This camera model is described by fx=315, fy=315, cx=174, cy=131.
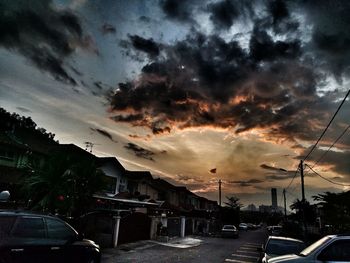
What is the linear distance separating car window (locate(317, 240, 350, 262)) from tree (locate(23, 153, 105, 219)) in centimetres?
1082

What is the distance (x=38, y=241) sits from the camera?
6992mm

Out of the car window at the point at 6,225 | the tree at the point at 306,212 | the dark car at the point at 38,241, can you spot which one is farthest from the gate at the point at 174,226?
the car window at the point at 6,225

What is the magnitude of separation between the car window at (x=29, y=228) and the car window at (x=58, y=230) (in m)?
0.21

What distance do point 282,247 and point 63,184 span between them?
31.0ft

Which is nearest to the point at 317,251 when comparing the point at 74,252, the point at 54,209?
the point at 74,252

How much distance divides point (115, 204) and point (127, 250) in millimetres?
8470

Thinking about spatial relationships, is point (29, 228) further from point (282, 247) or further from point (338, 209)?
point (338, 209)

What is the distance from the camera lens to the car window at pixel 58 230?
7.52 m

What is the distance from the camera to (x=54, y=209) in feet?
45.6

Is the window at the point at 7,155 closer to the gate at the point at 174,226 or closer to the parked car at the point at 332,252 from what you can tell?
the gate at the point at 174,226

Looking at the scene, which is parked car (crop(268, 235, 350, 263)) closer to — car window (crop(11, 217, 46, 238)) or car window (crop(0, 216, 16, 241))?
car window (crop(11, 217, 46, 238))

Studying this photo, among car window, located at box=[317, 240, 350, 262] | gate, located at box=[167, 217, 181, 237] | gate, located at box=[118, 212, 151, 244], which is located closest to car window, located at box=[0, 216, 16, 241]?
car window, located at box=[317, 240, 350, 262]

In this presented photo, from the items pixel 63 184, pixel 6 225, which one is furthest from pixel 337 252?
pixel 63 184

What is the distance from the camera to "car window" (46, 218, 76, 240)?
752 centimetres
